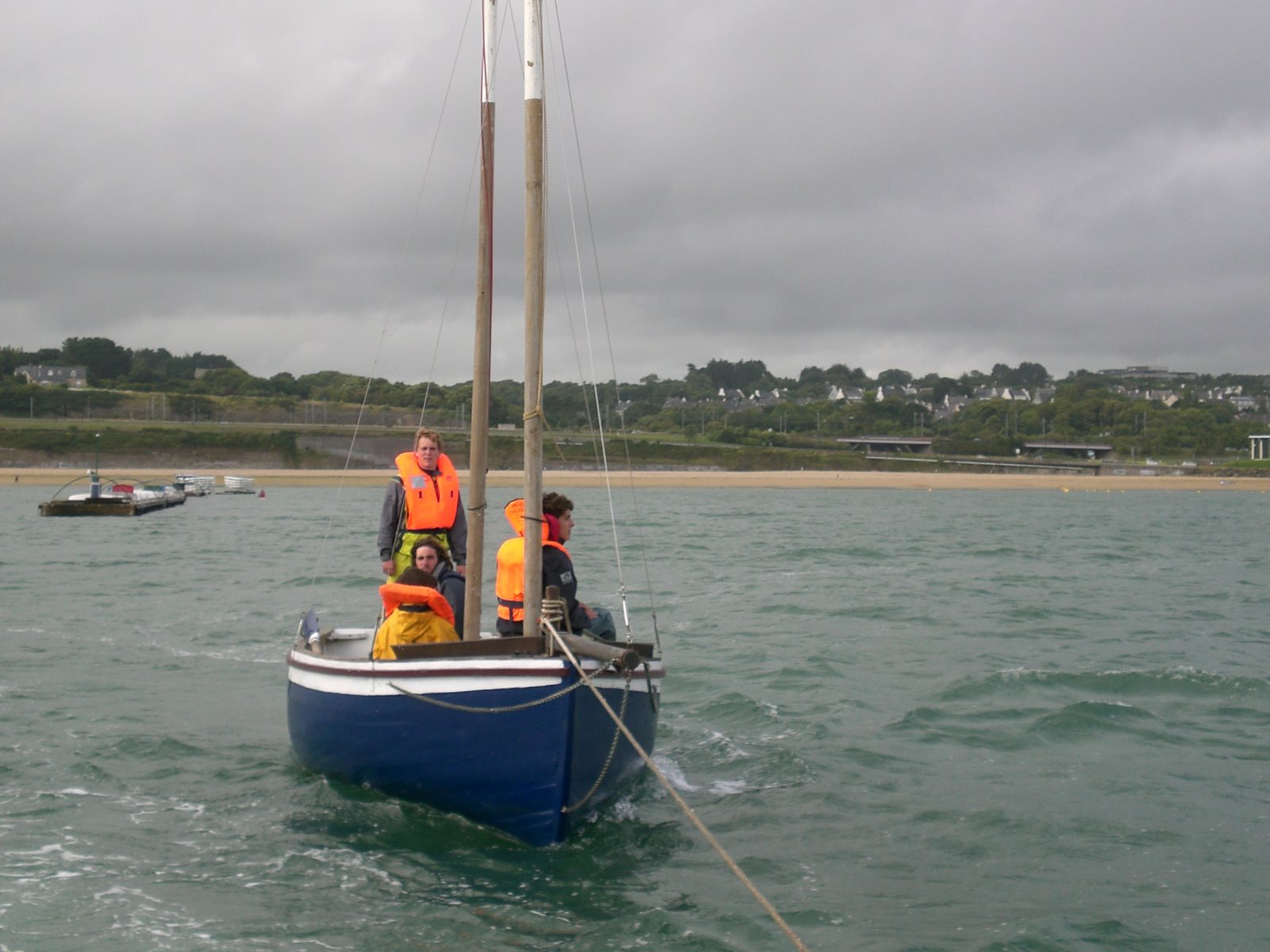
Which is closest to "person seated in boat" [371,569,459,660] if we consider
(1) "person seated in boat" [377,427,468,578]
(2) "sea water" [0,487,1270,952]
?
(1) "person seated in boat" [377,427,468,578]

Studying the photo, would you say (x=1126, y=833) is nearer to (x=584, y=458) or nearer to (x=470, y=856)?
(x=470, y=856)

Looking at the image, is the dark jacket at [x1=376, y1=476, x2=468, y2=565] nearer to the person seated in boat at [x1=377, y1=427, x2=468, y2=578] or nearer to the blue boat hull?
the person seated in boat at [x1=377, y1=427, x2=468, y2=578]

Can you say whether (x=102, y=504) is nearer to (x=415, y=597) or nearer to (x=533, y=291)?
(x=415, y=597)

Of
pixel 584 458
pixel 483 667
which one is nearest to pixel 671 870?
pixel 483 667

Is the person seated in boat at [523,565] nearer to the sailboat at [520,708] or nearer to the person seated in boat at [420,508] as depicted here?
the sailboat at [520,708]

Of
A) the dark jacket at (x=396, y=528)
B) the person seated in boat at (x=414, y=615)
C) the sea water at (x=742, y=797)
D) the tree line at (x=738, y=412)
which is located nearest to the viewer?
the sea water at (x=742, y=797)

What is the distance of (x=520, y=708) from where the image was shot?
306 inches

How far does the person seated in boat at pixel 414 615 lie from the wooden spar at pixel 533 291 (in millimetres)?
1001

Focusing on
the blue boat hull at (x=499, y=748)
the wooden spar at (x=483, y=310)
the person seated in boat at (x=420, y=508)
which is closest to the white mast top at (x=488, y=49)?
the wooden spar at (x=483, y=310)

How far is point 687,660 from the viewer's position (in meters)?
16.7

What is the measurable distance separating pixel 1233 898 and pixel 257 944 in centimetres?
607

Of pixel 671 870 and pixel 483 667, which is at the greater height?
pixel 483 667

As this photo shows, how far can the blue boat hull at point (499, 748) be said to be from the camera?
7801 millimetres

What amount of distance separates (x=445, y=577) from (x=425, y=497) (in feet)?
2.29
